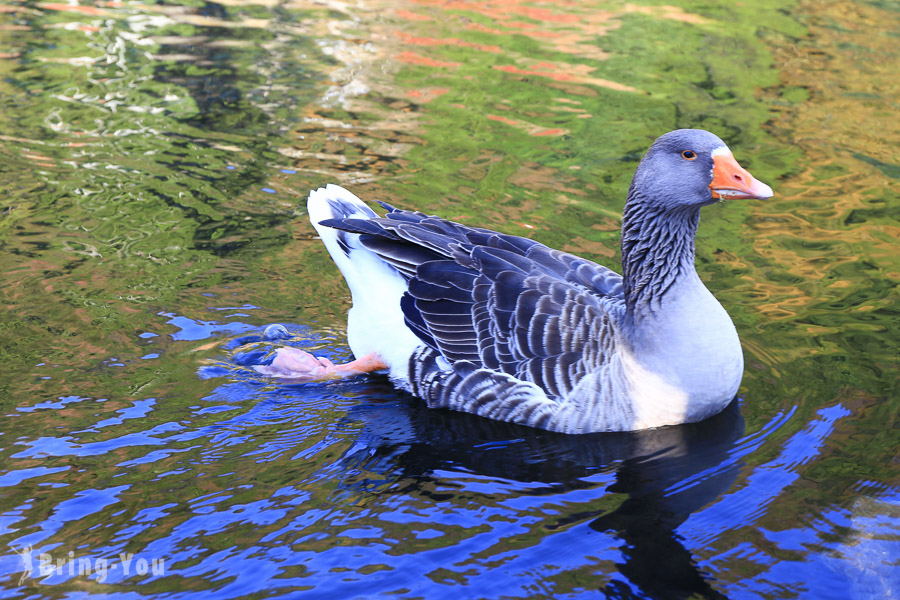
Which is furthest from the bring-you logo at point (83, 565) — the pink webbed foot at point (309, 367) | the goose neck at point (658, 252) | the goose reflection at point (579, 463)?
the goose neck at point (658, 252)

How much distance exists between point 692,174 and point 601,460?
6.38ft

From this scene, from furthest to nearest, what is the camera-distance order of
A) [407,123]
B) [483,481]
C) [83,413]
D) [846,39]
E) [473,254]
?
[846,39], [407,123], [473,254], [83,413], [483,481]

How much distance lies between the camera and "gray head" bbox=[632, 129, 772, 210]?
215 inches

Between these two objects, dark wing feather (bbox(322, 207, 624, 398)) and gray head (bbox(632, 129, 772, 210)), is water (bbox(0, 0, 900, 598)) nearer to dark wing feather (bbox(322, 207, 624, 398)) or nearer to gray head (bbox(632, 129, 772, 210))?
dark wing feather (bbox(322, 207, 624, 398))

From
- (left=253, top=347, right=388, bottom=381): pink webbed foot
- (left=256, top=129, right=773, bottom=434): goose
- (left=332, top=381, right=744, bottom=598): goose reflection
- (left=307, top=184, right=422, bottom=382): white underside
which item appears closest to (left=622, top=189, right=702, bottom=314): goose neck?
(left=256, top=129, right=773, bottom=434): goose

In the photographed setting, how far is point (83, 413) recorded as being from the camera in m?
5.88

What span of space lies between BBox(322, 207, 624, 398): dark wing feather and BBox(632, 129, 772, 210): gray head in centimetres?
88

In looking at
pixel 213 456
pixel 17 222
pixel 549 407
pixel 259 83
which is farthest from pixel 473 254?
pixel 259 83

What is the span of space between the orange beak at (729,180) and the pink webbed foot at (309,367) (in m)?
2.74

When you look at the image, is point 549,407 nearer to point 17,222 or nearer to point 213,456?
point 213,456

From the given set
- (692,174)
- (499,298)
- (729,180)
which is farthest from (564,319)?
(729,180)

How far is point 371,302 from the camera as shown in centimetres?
673

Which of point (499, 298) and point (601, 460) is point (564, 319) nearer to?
point (499, 298)

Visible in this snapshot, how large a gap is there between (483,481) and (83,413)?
8.98ft
